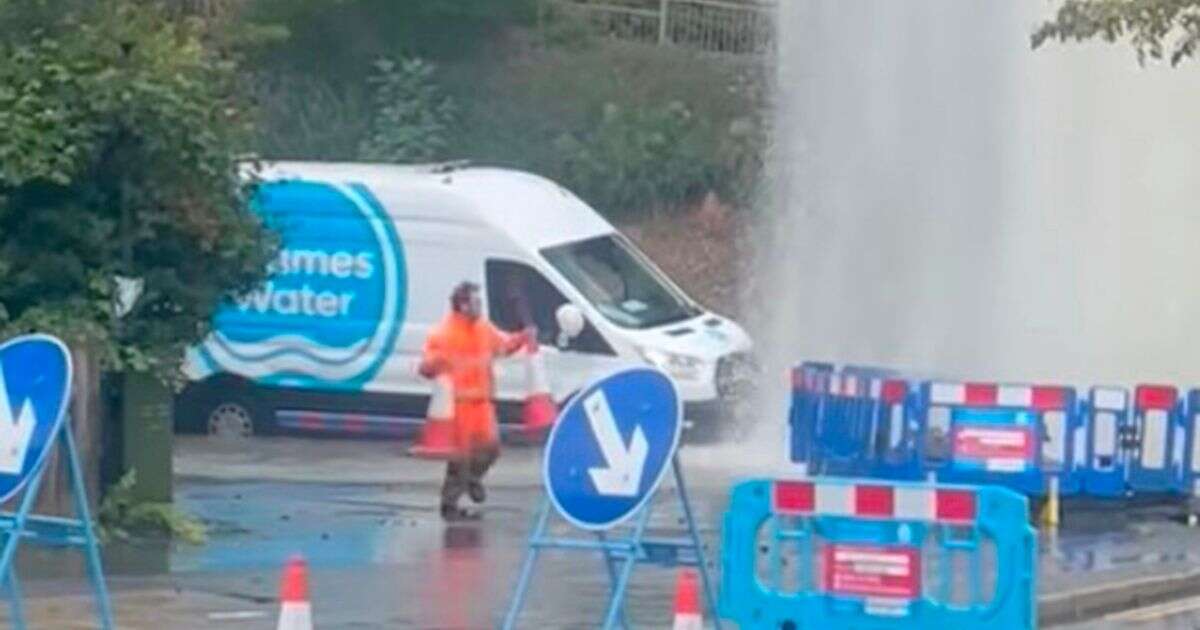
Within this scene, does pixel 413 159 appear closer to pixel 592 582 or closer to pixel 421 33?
pixel 421 33

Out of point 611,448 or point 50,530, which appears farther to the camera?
point 50,530

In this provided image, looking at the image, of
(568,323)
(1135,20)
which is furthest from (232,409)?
(1135,20)

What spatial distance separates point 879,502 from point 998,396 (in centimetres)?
959

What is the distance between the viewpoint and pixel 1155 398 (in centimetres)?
2275

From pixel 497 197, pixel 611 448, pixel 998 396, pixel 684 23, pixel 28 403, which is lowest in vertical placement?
pixel 998 396

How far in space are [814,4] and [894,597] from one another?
1934cm

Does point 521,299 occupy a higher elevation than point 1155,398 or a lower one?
higher

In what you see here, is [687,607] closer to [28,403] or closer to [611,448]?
[611,448]

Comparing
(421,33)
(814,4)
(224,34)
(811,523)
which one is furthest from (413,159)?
(811,523)

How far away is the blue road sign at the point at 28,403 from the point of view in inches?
483

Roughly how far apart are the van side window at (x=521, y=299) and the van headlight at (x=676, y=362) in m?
0.65

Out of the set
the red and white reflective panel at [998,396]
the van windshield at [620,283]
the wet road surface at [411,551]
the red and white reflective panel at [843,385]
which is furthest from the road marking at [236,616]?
the van windshield at [620,283]

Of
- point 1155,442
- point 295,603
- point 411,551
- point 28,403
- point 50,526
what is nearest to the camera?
point 28,403

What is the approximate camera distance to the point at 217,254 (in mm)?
19391
